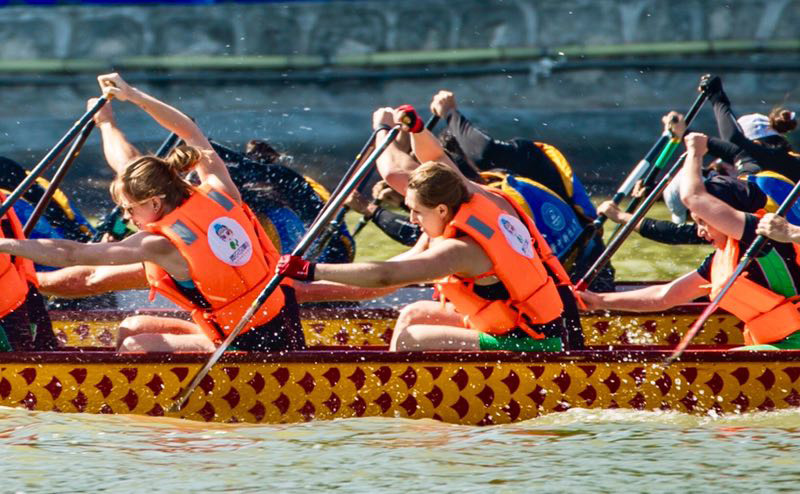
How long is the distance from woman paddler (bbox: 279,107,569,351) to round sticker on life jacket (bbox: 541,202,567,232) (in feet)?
5.02

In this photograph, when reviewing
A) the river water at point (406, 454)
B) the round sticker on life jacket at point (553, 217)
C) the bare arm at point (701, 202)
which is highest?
the round sticker on life jacket at point (553, 217)

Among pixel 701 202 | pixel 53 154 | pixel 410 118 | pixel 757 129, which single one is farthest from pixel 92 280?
pixel 757 129

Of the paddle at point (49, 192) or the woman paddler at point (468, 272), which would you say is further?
the paddle at point (49, 192)

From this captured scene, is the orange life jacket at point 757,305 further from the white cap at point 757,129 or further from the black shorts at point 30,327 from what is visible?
the black shorts at point 30,327

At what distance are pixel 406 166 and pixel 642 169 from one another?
2.01 m

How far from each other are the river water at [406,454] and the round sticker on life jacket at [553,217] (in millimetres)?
2207

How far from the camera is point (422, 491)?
6965 millimetres

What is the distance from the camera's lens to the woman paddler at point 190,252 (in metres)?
7.50

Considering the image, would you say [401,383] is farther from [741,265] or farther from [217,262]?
[741,265]

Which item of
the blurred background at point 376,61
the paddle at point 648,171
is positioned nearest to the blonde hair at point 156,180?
the paddle at point 648,171

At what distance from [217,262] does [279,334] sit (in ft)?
1.57

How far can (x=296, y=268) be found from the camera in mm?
7258

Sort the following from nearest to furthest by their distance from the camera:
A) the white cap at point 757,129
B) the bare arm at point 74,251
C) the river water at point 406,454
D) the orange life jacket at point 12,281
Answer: the river water at point 406,454 < the bare arm at point 74,251 < the orange life jacket at point 12,281 < the white cap at point 757,129

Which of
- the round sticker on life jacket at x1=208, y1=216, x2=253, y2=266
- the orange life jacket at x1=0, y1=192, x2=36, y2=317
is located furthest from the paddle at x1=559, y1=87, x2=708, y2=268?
the orange life jacket at x1=0, y1=192, x2=36, y2=317
